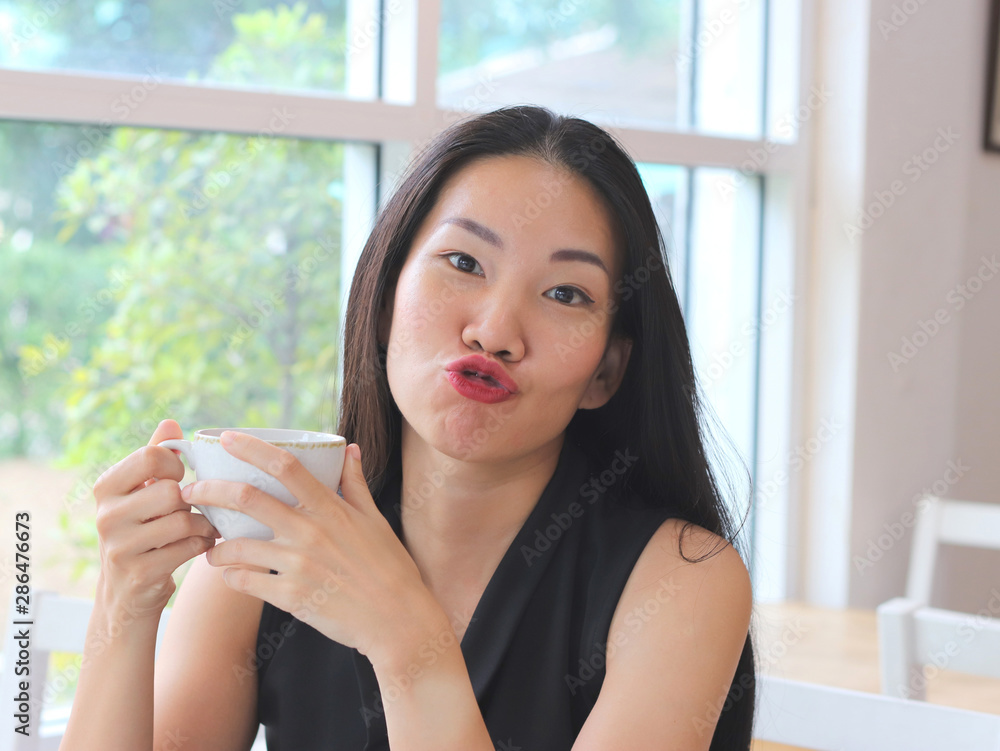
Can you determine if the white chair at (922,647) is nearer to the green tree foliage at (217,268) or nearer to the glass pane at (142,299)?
the glass pane at (142,299)

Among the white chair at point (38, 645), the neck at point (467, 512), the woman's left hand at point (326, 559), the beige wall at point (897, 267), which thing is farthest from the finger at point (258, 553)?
the beige wall at point (897, 267)

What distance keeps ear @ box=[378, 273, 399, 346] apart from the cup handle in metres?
0.32

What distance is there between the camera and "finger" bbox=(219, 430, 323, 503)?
643 mm

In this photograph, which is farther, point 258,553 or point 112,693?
point 112,693

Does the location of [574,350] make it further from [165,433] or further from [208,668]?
[208,668]

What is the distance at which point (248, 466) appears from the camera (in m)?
0.65

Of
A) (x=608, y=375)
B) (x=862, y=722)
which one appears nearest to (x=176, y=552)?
(x=608, y=375)

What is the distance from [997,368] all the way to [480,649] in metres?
2.31

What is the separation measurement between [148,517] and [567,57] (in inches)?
68.7

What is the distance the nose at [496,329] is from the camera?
0.83m

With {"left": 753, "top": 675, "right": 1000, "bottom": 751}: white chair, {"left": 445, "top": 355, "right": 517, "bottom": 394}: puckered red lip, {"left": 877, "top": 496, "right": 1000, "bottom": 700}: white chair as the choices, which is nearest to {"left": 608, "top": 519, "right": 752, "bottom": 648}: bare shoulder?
{"left": 753, "top": 675, "right": 1000, "bottom": 751}: white chair

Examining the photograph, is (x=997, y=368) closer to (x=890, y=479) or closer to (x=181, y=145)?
(x=890, y=479)

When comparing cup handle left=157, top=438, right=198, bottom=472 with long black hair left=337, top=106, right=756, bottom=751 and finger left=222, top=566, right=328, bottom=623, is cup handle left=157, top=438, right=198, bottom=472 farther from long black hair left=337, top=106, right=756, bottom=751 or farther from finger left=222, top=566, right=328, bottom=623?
long black hair left=337, top=106, right=756, bottom=751

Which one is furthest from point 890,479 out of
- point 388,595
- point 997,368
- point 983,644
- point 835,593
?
point 388,595
